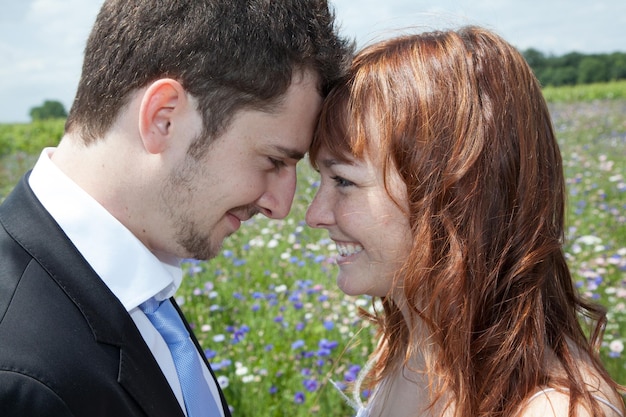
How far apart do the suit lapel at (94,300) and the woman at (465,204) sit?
701mm

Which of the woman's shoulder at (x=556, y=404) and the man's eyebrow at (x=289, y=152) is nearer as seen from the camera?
the woman's shoulder at (x=556, y=404)

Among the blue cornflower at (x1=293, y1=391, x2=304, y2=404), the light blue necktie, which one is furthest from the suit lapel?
the blue cornflower at (x1=293, y1=391, x2=304, y2=404)

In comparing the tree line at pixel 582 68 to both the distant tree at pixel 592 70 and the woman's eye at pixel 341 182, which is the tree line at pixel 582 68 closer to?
the distant tree at pixel 592 70

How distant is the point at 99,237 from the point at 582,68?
1146 inches

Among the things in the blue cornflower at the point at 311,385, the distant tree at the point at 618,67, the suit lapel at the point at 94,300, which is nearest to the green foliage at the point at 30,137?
the blue cornflower at the point at 311,385

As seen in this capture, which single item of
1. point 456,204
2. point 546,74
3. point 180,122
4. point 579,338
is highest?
point 180,122

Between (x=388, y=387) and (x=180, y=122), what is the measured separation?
3.92 ft

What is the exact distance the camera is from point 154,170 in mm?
1773

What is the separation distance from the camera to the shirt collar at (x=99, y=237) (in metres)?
1.63

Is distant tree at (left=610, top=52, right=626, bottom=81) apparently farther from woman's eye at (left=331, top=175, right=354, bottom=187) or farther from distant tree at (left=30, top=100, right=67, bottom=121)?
woman's eye at (left=331, top=175, right=354, bottom=187)

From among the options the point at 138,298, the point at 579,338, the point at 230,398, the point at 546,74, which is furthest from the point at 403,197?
the point at 546,74

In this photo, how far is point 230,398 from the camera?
319 centimetres

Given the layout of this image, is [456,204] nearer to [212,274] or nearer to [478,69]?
[478,69]

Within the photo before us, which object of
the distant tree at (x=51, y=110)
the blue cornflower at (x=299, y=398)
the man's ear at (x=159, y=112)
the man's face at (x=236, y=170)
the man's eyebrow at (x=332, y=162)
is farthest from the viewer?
the distant tree at (x=51, y=110)
